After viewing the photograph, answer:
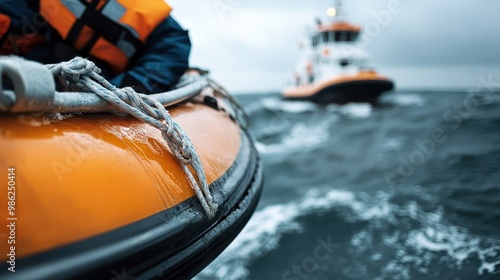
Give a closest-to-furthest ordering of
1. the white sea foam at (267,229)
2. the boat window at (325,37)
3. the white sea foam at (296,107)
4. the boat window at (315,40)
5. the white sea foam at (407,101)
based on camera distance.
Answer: the white sea foam at (267,229) → the white sea foam at (407,101) → the white sea foam at (296,107) → the boat window at (325,37) → the boat window at (315,40)

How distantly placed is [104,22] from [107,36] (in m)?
0.06

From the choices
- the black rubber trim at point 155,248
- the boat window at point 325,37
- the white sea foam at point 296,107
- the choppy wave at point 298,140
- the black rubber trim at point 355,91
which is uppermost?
the black rubber trim at point 155,248

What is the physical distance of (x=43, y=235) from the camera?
70 centimetres

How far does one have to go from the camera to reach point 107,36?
1.61 metres

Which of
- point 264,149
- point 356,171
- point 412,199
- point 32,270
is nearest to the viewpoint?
point 32,270

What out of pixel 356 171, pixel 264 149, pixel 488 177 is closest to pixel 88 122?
pixel 488 177

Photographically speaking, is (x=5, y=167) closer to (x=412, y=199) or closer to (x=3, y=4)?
(x=3, y=4)

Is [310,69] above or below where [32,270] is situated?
below

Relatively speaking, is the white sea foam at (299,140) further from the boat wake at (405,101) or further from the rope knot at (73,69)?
the rope knot at (73,69)

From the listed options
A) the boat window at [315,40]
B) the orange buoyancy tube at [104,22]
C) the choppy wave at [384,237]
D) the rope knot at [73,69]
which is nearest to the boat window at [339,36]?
the boat window at [315,40]

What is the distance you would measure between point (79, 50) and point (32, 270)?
1254mm

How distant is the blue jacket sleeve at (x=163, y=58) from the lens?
1.64 meters

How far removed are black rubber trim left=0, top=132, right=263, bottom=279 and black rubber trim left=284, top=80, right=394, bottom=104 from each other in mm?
12607

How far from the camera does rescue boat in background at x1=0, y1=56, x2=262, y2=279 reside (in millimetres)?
694
